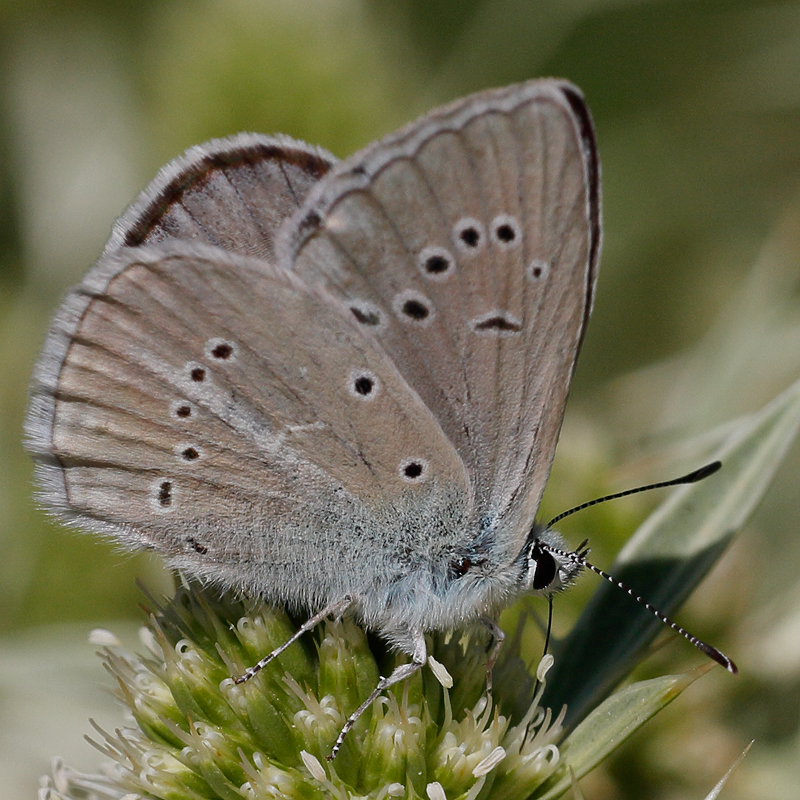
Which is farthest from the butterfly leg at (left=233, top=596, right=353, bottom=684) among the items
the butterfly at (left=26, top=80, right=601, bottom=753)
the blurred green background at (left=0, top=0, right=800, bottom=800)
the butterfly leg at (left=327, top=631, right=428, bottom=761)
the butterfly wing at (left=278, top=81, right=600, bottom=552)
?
the blurred green background at (left=0, top=0, right=800, bottom=800)

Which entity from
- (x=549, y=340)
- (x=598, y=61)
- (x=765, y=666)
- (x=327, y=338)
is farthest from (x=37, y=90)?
(x=765, y=666)

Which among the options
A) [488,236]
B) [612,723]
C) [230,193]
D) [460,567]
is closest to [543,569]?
[460,567]

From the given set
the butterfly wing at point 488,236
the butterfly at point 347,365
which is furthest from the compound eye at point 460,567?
the butterfly wing at point 488,236

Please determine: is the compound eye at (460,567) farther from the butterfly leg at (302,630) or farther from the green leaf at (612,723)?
the green leaf at (612,723)

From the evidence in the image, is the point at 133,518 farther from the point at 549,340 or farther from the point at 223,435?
the point at 549,340

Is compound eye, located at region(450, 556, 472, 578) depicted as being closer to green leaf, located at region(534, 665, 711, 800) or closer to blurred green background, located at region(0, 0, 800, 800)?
green leaf, located at region(534, 665, 711, 800)

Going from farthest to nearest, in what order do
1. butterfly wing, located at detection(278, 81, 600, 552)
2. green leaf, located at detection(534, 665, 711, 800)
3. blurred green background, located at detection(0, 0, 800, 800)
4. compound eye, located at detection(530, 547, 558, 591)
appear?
blurred green background, located at detection(0, 0, 800, 800) < compound eye, located at detection(530, 547, 558, 591) < butterfly wing, located at detection(278, 81, 600, 552) < green leaf, located at detection(534, 665, 711, 800)

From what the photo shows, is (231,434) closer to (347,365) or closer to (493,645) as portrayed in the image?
(347,365)
